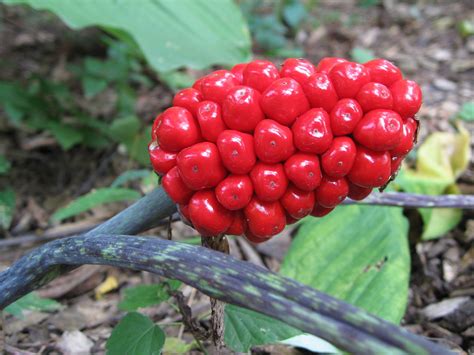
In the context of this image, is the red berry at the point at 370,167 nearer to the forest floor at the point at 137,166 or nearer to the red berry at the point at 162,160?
the red berry at the point at 162,160

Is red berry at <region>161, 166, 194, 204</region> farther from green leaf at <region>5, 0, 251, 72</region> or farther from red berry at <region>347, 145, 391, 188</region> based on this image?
green leaf at <region>5, 0, 251, 72</region>

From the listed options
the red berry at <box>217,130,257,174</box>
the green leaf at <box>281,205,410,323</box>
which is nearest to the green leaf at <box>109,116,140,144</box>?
the green leaf at <box>281,205,410,323</box>

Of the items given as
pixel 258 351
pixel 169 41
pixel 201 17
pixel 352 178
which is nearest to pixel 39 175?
pixel 169 41

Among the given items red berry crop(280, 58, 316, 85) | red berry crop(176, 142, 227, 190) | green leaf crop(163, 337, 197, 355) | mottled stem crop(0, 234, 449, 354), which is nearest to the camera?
mottled stem crop(0, 234, 449, 354)

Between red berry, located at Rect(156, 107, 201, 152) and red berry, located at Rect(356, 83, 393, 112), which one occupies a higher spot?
red berry, located at Rect(356, 83, 393, 112)

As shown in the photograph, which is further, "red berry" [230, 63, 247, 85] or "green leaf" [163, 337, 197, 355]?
"green leaf" [163, 337, 197, 355]

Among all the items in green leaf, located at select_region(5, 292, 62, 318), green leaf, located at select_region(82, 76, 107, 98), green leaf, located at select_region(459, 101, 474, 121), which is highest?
green leaf, located at select_region(459, 101, 474, 121)

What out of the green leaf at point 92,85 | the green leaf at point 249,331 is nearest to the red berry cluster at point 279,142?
the green leaf at point 249,331
